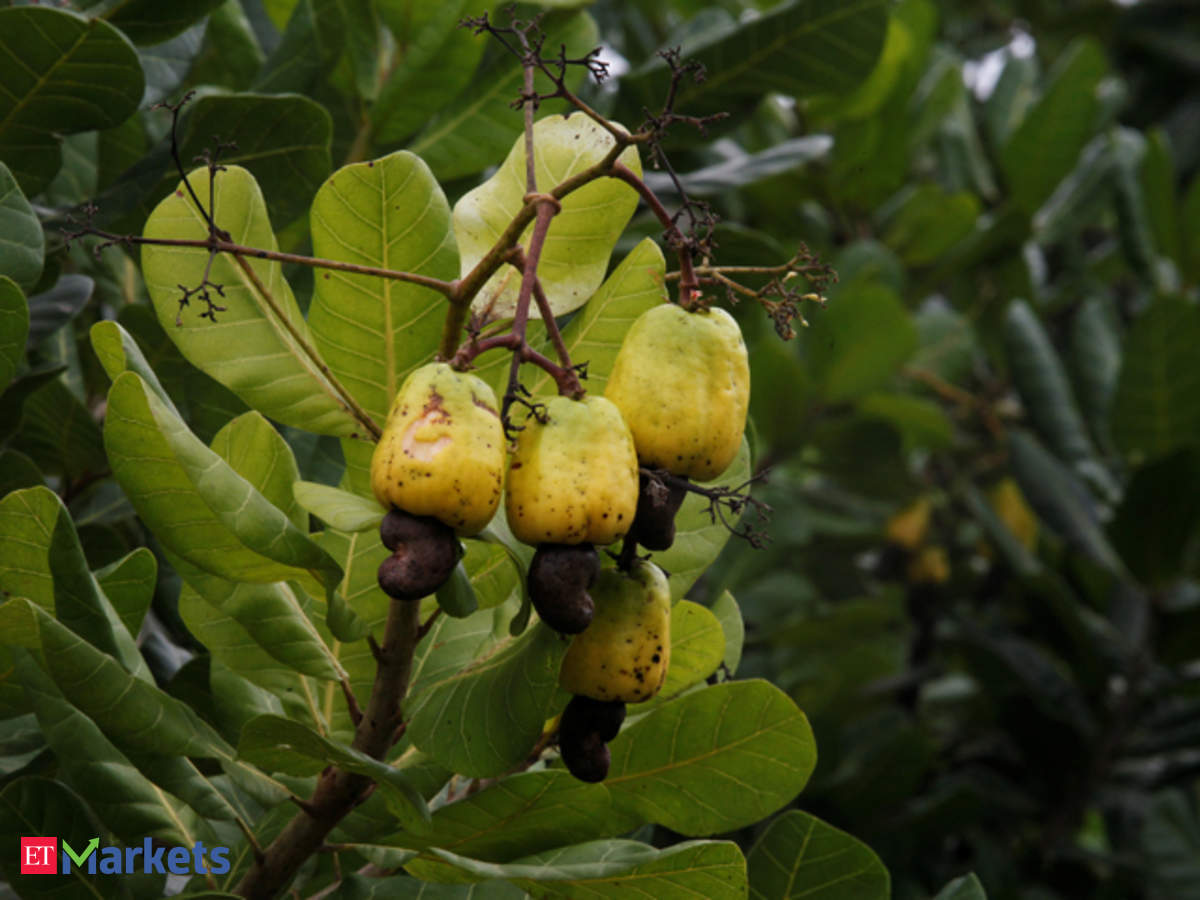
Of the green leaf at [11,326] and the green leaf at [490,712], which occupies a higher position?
the green leaf at [11,326]

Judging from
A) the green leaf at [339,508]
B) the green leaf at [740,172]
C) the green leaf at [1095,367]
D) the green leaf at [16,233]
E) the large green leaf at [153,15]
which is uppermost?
the large green leaf at [153,15]

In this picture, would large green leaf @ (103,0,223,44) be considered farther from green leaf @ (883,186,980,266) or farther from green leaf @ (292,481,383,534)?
green leaf @ (883,186,980,266)

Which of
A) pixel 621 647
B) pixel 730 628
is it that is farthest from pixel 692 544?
pixel 621 647

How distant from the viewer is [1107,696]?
3.01 m

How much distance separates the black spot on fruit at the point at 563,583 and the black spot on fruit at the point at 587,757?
15 cm

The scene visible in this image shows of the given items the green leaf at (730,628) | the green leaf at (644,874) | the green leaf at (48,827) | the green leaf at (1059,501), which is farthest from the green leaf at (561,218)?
the green leaf at (1059,501)

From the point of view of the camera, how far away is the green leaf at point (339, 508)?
0.90m

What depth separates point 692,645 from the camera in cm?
124

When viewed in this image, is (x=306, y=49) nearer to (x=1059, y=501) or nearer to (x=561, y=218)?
(x=561, y=218)

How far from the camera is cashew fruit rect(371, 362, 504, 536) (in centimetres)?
85

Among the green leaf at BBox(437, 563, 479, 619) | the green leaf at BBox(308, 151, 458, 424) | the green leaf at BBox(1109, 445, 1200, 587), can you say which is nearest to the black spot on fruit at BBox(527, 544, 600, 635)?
the green leaf at BBox(437, 563, 479, 619)

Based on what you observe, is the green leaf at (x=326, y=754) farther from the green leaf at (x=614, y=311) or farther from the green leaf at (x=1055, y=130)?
the green leaf at (x=1055, y=130)

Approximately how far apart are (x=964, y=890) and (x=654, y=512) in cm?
63

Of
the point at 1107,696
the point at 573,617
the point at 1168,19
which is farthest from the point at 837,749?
the point at 1168,19
